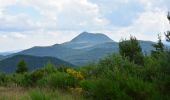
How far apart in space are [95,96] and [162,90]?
2.06 metres

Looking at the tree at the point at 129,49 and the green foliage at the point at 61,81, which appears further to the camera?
the tree at the point at 129,49

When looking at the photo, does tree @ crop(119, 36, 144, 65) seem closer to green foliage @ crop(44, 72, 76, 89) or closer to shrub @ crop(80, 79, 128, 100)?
green foliage @ crop(44, 72, 76, 89)

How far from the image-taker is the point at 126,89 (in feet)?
44.9

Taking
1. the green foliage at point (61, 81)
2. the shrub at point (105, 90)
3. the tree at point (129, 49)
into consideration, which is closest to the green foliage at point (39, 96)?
the shrub at point (105, 90)

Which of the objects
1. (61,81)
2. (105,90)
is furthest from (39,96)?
(61,81)

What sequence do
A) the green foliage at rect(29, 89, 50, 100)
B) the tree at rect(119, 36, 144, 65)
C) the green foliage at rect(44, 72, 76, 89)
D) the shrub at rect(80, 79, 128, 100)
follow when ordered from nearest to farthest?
the shrub at rect(80, 79, 128, 100)
the green foliage at rect(29, 89, 50, 100)
the green foliage at rect(44, 72, 76, 89)
the tree at rect(119, 36, 144, 65)

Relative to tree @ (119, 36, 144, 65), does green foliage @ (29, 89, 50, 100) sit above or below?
below

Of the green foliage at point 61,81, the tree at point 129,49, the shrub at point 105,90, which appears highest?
the tree at point 129,49

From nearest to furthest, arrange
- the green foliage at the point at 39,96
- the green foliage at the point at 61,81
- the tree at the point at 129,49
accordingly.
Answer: the green foliage at the point at 39,96, the green foliage at the point at 61,81, the tree at the point at 129,49

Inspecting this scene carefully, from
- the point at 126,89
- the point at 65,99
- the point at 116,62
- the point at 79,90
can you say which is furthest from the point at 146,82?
the point at 116,62

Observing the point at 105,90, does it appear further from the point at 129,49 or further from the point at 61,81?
the point at 129,49

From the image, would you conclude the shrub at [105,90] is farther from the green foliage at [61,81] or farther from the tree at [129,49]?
the tree at [129,49]

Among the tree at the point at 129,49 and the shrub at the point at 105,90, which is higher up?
the tree at the point at 129,49

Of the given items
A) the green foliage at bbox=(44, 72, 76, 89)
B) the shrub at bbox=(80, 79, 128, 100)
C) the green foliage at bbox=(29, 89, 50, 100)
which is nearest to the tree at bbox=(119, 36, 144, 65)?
the green foliage at bbox=(44, 72, 76, 89)
